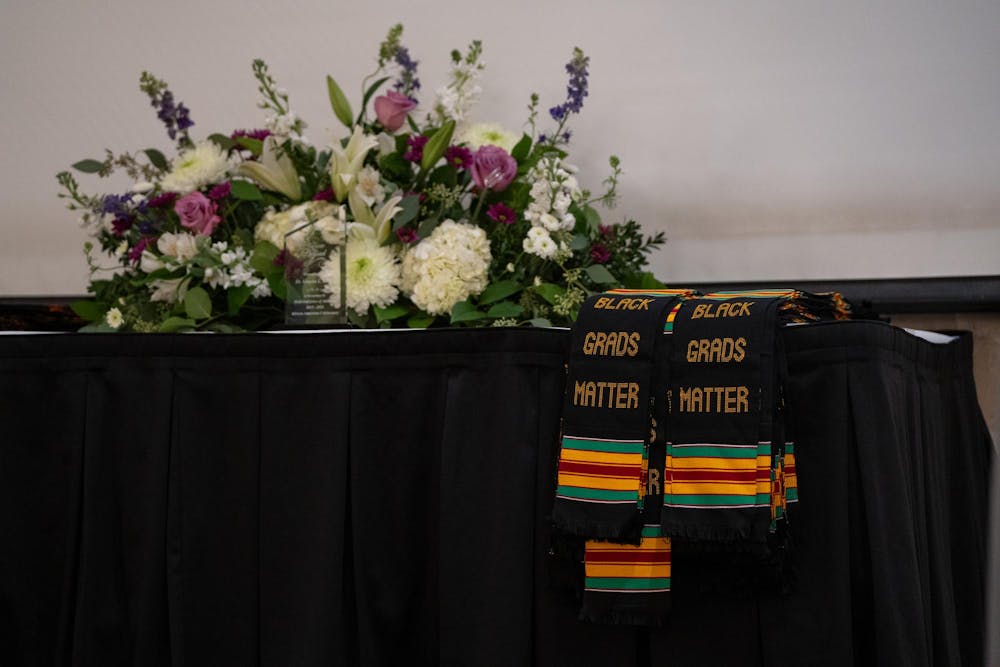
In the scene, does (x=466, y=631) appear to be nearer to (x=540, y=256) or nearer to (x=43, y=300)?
(x=540, y=256)

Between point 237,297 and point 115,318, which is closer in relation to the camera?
point 237,297

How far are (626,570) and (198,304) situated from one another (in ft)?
2.69

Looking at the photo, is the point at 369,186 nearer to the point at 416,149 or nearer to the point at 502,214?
the point at 416,149

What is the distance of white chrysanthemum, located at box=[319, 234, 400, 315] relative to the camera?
143 centimetres

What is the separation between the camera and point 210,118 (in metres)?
2.34

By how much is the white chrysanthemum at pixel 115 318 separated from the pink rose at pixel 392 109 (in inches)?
21.9

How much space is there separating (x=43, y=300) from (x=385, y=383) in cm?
154

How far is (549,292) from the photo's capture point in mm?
1455

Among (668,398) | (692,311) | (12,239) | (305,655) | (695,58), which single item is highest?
(695,58)

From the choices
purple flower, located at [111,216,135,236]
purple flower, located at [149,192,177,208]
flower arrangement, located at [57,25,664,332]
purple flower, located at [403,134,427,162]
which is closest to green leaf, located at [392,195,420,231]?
flower arrangement, located at [57,25,664,332]

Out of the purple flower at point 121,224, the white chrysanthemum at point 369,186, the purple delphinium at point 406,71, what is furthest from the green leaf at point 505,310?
the purple flower at point 121,224

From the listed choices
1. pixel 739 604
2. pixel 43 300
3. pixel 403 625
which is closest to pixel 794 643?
pixel 739 604

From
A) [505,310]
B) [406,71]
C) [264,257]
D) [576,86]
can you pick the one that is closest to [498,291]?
[505,310]

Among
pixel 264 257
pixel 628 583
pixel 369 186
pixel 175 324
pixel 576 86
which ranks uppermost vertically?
pixel 576 86
